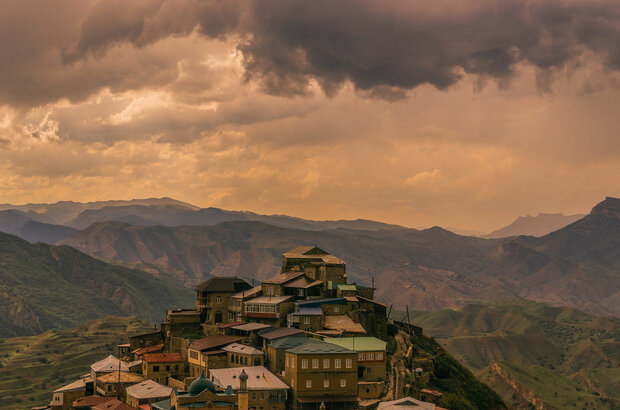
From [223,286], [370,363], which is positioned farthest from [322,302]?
[223,286]

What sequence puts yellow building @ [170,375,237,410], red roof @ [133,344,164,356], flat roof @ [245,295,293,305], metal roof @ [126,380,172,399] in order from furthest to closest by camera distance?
red roof @ [133,344,164,356], flat roof @ [245,295,293,305], metal roof @ [126,380,172,399], yellow building @ [170,375,237,410]

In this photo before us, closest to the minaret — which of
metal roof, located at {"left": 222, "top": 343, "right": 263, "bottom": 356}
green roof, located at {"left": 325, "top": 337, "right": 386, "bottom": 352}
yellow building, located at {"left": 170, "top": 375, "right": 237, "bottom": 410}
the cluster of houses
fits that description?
the cluster of houses

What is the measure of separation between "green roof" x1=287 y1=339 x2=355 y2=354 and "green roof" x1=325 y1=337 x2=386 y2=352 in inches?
153

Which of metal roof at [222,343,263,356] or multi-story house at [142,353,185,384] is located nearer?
metal roof at [222,343,263,356]

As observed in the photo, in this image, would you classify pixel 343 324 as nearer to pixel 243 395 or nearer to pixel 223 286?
pixel 223 286

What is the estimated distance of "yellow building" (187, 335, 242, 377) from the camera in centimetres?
11656

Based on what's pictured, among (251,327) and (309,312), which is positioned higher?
(309,312)

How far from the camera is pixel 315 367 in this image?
344 ft

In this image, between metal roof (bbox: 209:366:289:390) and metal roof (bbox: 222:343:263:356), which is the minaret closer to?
metal roof (bbox: 209:366:289:390)

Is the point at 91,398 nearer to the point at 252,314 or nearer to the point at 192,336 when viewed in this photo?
the point at 192,336

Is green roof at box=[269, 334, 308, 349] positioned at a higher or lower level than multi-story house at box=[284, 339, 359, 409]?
higher

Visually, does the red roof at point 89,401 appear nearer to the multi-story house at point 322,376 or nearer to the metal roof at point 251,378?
the metal roof at point 251,378

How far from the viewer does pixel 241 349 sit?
385ft

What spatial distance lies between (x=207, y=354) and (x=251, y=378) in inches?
551
